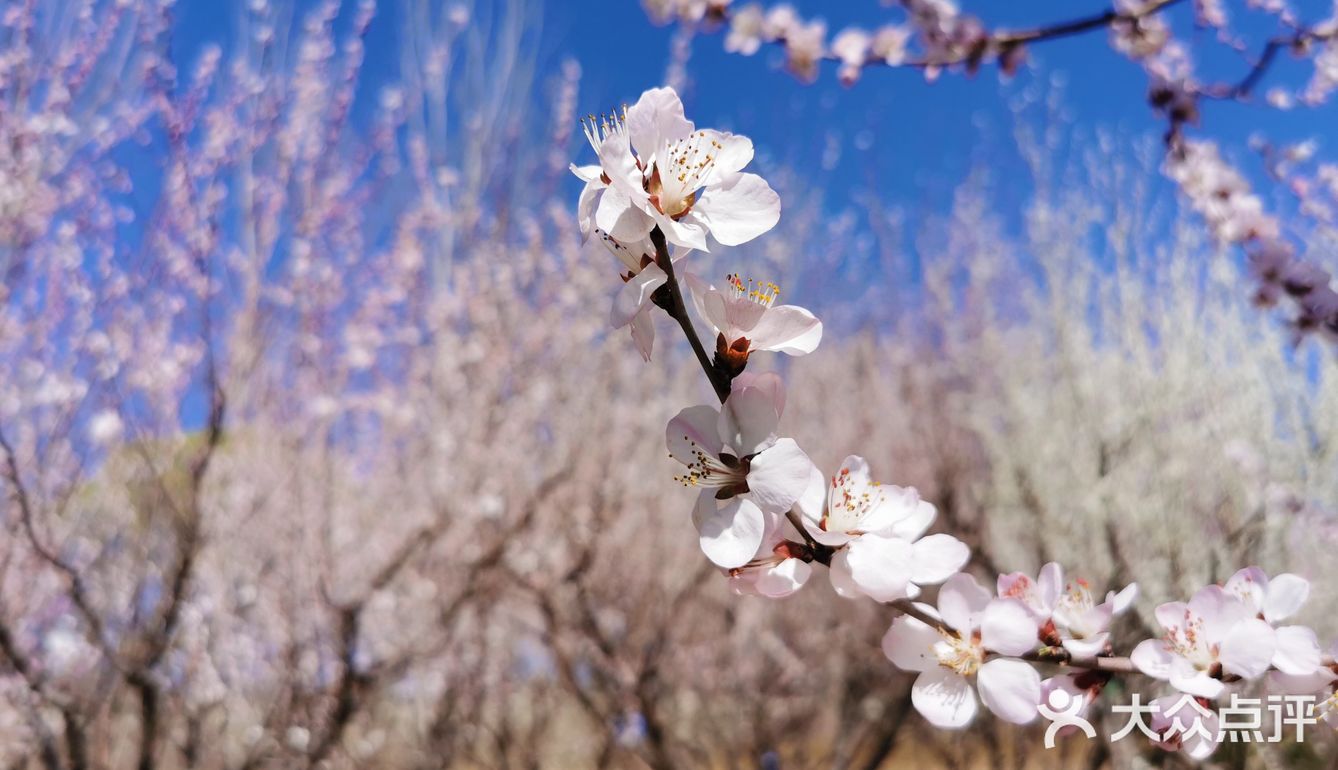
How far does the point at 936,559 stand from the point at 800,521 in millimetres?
144

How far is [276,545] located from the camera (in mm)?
4371

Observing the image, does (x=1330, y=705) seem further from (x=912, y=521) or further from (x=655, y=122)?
(x=655, y=122)

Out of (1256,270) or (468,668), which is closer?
(1256,270)

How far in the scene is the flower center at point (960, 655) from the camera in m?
0.85

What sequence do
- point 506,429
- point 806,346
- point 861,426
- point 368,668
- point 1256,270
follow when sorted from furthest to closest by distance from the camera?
point 861,426 < point 506,429 < point 368,668 < point 1256,270 < point 806,346

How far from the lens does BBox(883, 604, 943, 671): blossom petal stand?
2.83 ft

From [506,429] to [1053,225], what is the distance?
11.7ft

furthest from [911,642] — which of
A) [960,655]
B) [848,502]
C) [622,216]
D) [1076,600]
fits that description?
[622,216]

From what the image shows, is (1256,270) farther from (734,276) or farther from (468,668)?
(468,668)

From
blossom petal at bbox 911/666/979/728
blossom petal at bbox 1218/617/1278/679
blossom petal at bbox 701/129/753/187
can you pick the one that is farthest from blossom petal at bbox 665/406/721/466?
blossom petal at bbox 1218/617/1278/679

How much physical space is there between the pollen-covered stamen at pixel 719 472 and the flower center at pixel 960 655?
0.27 metres

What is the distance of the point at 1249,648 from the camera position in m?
0.86

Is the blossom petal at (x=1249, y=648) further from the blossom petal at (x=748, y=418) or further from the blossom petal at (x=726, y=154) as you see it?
the blossom petal at (x=726, y=154)

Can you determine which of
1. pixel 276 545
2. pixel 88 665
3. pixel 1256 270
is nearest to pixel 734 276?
pixel 1256 270
